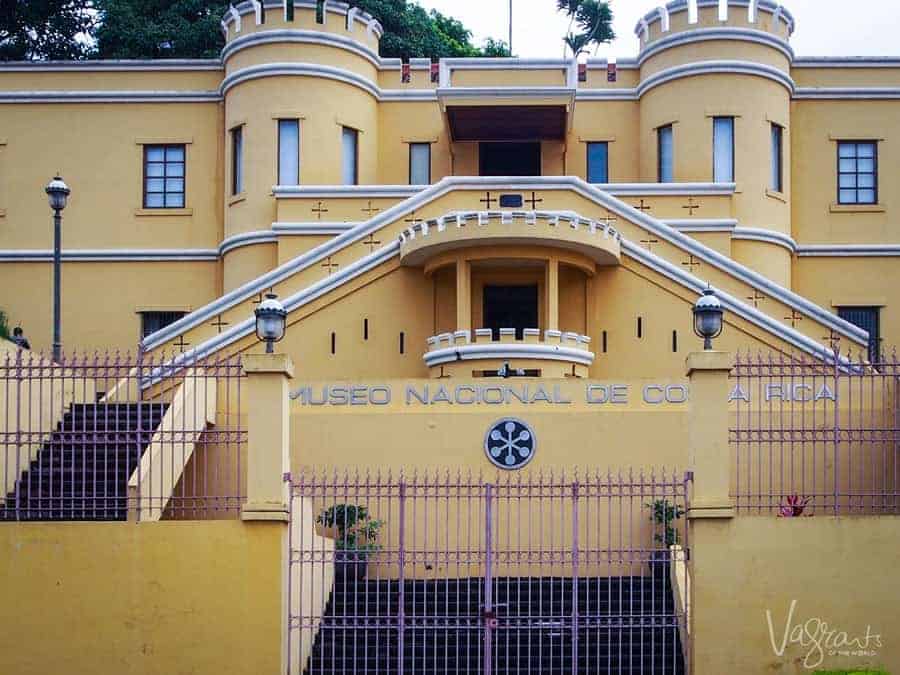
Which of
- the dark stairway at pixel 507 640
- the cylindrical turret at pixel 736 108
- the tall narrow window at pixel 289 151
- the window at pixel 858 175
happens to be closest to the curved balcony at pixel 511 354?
the dark stairway at pixel 507 640

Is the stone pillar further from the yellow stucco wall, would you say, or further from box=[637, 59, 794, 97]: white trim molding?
box=[637, 59, 794, 97]: white trim molding

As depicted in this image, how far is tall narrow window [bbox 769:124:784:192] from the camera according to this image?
125 feet

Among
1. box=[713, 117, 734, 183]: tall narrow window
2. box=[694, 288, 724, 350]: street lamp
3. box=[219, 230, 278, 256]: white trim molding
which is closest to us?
box=[694, 288, 724, 350]: street lamp

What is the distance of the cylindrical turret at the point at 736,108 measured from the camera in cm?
3734

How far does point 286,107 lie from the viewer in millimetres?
37938

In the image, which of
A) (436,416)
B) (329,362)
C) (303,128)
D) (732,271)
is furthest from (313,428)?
(303,128)

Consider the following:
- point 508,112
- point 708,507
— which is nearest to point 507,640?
point 708,507

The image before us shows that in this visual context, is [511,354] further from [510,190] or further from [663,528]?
[663,528]

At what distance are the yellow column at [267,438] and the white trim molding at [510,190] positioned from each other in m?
11.2

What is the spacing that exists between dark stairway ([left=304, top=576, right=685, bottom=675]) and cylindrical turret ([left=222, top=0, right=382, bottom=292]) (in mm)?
17085

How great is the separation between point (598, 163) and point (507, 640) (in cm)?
2114

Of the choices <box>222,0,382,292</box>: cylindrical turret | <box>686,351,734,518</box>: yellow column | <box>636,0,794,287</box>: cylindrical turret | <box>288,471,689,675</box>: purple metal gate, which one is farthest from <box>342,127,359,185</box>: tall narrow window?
<box>686,351,734,518</box>: yellow column

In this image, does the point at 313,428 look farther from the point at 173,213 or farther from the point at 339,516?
the point at 173,213

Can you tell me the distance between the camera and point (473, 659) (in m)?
21.0
